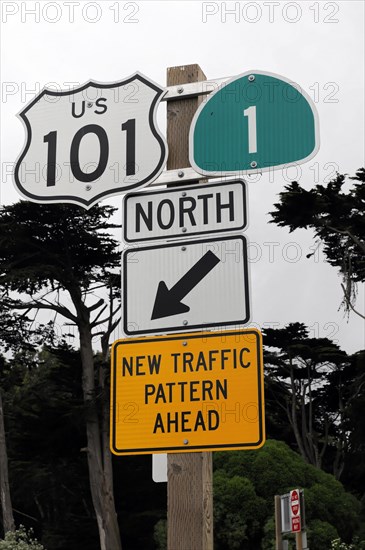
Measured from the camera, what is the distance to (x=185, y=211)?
3410 millimetres

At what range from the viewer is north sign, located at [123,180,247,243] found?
334 cm

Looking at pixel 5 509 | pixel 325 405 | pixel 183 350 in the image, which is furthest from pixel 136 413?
pixel 325 405

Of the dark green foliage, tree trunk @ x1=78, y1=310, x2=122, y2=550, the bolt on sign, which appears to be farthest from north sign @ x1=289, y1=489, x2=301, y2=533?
the bolt on sign

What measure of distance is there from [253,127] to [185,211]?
1.32ft

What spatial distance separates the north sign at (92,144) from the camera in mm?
3561

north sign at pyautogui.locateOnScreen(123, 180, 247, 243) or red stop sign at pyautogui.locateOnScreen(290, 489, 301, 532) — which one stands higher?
north sign at pyautogui.locateOnScreen(123, 180, 247, 243)

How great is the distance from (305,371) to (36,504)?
12.2 metres

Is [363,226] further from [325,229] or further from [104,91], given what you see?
[104,91]

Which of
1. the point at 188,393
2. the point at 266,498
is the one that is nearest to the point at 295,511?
the point at 266,498

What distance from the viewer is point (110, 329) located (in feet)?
97.5

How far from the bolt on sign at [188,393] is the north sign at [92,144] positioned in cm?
68

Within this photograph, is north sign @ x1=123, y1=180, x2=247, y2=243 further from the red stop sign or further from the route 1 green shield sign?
the red stop sign

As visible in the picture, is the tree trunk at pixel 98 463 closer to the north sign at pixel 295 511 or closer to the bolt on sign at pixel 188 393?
the north sign at pixel 295 511

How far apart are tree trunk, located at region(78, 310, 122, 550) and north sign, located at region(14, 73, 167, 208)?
2364cm
